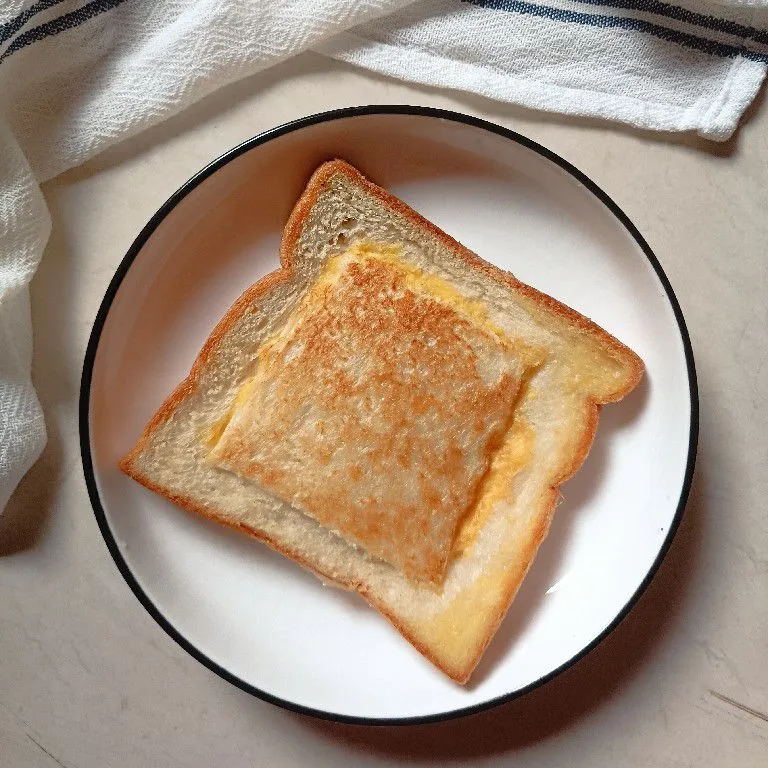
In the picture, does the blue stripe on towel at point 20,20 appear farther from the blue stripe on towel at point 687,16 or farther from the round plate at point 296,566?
the blue stripe on towel at point 687,16

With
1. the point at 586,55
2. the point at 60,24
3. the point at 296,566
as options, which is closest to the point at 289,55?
the point at 60,24

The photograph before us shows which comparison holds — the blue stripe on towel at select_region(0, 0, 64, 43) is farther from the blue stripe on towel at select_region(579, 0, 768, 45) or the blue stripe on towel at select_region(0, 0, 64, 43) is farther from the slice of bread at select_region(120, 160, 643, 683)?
the blue stripe on towel at select_region(579, 0, 768, 45)

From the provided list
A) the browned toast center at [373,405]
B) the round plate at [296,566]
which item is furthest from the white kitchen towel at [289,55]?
the browned toast center at [373,405]

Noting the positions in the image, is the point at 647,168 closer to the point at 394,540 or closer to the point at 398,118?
the point at 398,118

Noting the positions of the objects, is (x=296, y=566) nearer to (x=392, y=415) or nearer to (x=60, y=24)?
(x=392, y=415)

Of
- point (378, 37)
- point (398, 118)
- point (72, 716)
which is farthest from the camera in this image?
point (72, 716)

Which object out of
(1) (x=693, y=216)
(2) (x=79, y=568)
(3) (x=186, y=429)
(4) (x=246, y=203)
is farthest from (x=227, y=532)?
(1) (x=693, y=216)

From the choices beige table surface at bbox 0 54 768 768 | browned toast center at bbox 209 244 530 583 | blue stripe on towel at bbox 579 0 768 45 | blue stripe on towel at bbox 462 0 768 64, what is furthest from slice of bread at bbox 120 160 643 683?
blue stripe on towel at bbox 579 0 768 45
